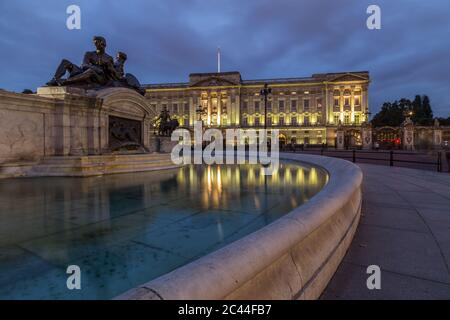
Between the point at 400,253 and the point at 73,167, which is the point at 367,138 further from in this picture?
the point at 400,253

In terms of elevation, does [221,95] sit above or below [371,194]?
above

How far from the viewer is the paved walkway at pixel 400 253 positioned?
2.38 metres

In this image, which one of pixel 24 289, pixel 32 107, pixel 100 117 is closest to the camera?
pixel 24 289

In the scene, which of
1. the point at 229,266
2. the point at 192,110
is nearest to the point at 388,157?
the point at 229,266

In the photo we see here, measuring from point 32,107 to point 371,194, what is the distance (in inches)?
451

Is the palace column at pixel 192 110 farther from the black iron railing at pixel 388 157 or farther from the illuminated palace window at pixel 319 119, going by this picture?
the black iron railing at pixel 388 157

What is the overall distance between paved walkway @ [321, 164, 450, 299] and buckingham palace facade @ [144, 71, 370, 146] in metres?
76.8

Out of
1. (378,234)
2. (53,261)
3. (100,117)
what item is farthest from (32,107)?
(378,234)

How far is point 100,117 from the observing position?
34.8ft

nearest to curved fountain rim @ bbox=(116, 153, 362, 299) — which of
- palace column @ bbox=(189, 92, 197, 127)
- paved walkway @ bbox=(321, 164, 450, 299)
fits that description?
paved walkway @ bbox=(321, 164, 450, 299)

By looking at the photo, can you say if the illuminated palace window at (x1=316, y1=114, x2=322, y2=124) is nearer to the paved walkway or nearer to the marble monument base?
the marble monument base

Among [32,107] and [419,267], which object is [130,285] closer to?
[419,267]

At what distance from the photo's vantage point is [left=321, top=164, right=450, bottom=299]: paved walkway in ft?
7.82

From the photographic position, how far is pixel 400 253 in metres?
3.16
